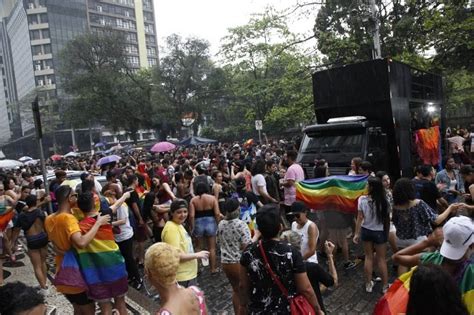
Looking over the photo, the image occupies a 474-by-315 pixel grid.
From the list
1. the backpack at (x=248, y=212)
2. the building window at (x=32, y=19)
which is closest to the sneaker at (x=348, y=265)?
the backpack at (x=248, y=212)

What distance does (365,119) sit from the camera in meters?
9.55

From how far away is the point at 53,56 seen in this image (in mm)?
74688

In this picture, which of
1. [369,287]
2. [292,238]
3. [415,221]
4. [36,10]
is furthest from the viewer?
[36,10]

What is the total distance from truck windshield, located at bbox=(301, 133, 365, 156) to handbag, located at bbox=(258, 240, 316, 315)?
6.44 m

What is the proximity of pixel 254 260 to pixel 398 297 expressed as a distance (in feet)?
3.60

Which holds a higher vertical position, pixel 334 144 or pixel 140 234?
pixel 334 144

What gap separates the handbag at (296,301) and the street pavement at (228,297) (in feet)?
7.77

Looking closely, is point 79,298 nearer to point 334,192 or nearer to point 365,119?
point 334,192

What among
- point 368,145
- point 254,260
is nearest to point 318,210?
point 368,145

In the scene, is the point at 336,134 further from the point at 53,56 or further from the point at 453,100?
the point at 53,56

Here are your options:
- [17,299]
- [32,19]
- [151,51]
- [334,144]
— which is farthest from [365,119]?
[151,51]

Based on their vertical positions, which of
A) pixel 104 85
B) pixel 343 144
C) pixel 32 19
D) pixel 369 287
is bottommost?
pixel 369 287

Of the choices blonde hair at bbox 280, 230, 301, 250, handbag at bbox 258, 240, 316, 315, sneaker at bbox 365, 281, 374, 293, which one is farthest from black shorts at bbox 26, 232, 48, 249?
sneaker at bbox 365, 281, 374, 293

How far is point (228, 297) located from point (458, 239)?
13.2 ft
